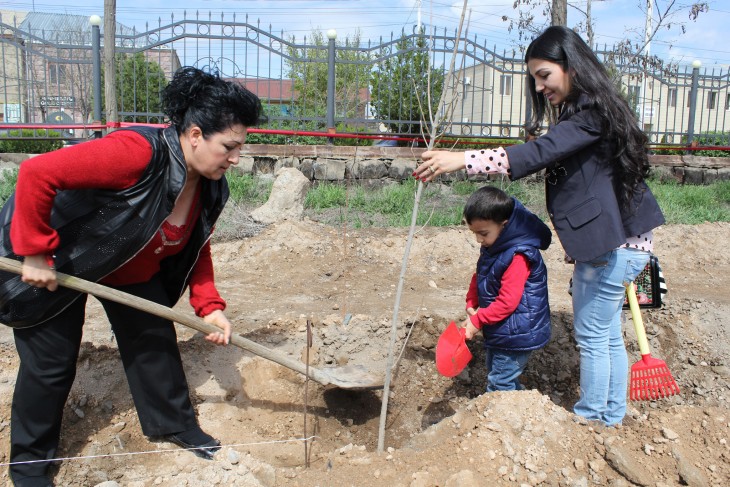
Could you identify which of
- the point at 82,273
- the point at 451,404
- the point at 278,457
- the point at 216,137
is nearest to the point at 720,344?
the point at 451,404

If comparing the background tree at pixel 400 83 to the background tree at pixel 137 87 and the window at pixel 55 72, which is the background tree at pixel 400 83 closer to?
the background tree at pixel 137 87

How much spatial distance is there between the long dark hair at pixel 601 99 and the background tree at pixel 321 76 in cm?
637

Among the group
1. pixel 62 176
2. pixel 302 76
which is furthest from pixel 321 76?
pixel 62 176

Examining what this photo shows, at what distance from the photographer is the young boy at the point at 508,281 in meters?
2.81

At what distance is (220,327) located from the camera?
2645 millimetres

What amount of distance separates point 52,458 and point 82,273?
0.84 m

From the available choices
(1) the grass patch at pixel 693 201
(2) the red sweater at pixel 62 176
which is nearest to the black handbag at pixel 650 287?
(2) the red sweater at pixel 62 176

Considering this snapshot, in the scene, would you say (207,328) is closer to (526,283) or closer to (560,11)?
(526,283)

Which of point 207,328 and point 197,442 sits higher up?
point 207,328

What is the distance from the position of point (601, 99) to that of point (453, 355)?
4.41 ft

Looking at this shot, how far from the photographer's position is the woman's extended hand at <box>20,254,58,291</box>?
6.81 feet

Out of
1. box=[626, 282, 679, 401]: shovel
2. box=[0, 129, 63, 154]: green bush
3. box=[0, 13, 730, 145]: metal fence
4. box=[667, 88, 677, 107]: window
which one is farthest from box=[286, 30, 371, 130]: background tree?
box=[626, 282, 679, 401]: shovel

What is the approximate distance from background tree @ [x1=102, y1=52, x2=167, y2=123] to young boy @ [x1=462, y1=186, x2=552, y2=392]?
6.69m

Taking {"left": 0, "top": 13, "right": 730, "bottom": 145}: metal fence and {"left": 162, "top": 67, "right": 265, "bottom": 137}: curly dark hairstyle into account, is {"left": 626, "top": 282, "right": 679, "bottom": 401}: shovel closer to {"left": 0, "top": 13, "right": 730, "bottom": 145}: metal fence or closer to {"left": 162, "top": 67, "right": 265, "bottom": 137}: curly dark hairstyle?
{"left": 162, "top": 67, "right": 265, "bottom": 137}: curly dark hairstyle
